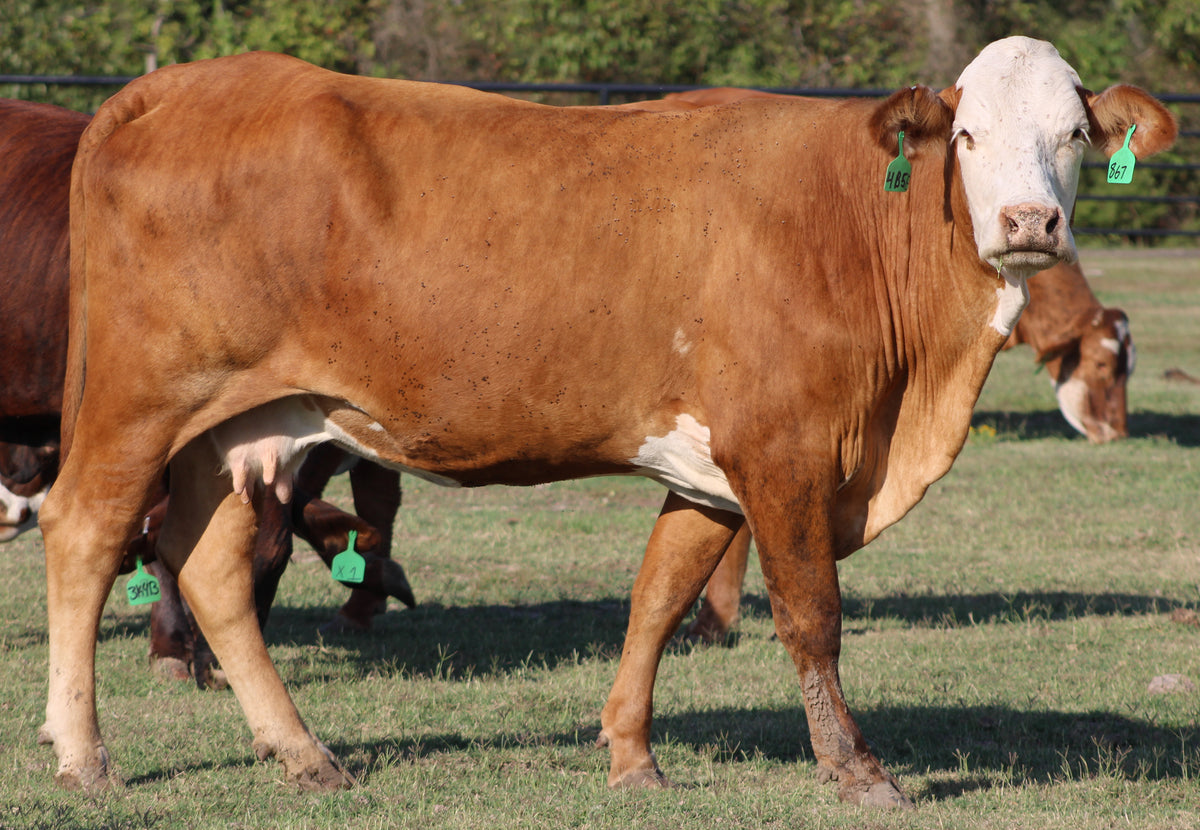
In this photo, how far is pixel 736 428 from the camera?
3928mm

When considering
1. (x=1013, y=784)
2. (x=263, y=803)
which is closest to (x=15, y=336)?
(x=263, y=803)

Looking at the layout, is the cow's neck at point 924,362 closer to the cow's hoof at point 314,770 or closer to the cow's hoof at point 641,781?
the cow's hoof at point 641,781

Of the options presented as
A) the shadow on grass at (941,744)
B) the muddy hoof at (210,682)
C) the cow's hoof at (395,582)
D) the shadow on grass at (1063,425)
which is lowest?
the shadow on grass at (1063,425)

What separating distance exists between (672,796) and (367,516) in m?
2.91

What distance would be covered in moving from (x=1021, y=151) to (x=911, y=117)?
0.33 meters

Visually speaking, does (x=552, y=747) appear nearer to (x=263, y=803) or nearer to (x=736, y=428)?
(x=263, y=803)

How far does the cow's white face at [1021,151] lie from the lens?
363 centimetres

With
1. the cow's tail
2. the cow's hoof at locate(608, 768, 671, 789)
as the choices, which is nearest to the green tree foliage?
the cow's tail

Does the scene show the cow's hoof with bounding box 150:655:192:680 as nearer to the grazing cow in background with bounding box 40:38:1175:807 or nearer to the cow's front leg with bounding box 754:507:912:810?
the grazing cow in background with bounding box 40:38:1175:807

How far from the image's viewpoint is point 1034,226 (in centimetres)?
359

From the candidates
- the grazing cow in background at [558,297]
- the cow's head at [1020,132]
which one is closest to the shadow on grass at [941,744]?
the grazing cow in background at [558,297]

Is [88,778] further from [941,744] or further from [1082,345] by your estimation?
[1082,345]

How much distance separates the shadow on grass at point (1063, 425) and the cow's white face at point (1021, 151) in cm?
826

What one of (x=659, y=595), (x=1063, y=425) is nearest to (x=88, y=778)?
(x=659, y=595)
